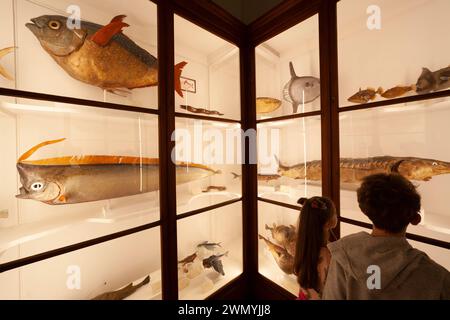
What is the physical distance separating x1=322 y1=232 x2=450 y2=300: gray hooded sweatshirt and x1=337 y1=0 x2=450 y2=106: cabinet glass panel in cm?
67

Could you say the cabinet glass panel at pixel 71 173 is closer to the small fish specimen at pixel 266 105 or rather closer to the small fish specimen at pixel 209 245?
the small fish specimen at pixel 209 245

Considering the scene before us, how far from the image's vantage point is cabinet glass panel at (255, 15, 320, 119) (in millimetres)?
1141

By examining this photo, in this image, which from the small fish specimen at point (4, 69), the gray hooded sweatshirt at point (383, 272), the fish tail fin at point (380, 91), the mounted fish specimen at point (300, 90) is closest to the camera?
the gray hooded sweatshirt at point (383, 272)

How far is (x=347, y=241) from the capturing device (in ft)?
2.11

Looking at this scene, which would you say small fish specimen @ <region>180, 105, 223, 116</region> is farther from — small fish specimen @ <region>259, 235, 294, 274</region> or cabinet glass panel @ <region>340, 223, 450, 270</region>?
cabinet glass panel @ <region>340, 223, 450, 270</region>

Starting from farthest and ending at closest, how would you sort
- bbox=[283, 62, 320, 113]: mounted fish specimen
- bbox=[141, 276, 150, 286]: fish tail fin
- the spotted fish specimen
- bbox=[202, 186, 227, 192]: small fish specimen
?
bbox=[202, 186, 227, 192]: small fish specimen < bbox=[283, 62, 320, 113]: mounted fish specimen < bbox=[141, 276, 150, 286]: fish tail fin < the spotted fish specimen

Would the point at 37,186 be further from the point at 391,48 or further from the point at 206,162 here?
the point at 391,48

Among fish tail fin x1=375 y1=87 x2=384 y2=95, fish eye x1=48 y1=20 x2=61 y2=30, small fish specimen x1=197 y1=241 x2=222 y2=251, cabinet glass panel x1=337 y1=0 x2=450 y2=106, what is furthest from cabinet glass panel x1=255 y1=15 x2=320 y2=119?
fish eye x1=48 y1=20 x2=61 y2=30

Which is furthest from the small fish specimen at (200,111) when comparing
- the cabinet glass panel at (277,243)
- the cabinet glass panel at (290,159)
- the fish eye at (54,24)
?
the cabinet glass panel at (277,243)

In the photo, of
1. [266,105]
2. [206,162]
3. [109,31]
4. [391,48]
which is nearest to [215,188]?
[206,162]

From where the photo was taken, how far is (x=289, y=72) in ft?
4.26

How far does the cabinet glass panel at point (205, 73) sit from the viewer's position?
1.18 m
